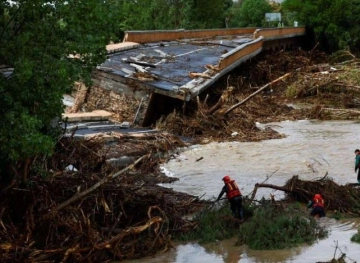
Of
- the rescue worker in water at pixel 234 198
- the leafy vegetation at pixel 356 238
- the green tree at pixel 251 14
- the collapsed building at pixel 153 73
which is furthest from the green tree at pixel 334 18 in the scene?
the leafy vegetation at pixel 356 238

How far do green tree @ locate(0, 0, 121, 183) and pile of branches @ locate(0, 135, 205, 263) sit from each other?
2.08 ft

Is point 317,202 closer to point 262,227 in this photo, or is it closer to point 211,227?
point 262,227

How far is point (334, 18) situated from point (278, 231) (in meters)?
36.4

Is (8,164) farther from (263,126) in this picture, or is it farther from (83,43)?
(263,126)

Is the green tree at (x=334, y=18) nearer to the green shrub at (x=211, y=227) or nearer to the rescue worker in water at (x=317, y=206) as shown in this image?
the rescue worker in water at (x=317, y=206)

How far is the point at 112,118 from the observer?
24.7 m

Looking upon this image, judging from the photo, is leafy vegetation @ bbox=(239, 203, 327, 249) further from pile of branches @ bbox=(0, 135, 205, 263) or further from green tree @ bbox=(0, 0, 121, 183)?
green tree @ bbox=(0, 0, 121, 183)

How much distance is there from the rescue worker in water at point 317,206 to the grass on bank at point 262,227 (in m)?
0.16

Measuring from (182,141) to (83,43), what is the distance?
1070cm

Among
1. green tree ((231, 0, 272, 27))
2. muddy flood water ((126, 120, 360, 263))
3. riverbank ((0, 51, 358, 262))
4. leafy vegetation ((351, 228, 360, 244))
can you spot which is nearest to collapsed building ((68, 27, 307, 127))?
muddy flood water ((126, 120, 360, 263))

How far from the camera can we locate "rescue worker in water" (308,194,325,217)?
1390 centimetres

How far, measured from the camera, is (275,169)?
1942 centimetres

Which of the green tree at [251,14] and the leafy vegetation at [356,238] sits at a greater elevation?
the green tree at [251,14]

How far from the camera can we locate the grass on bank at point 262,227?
12500 millimetres
